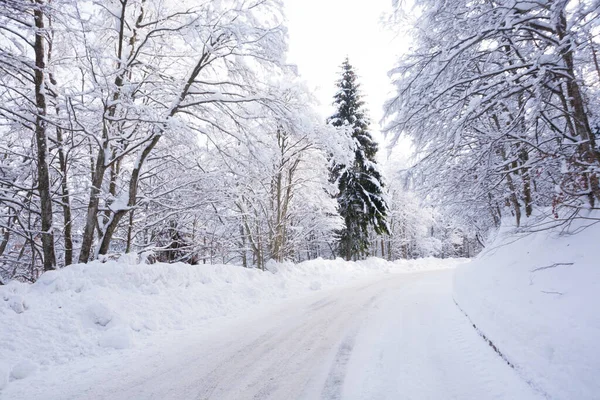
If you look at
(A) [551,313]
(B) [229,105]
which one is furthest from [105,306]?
(A) [551,313]

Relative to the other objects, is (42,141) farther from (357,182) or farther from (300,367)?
(357,182)

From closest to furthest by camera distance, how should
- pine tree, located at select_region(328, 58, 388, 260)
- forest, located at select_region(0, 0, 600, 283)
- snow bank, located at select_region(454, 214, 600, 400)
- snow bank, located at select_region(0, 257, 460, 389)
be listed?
snow bank, located at select_region(454, 214, 600, 400) → snow bank, located at select_region(0, 257, 460, 389) → forest, located at select_region(0, 0, 600, 283) → pine tree, located at select_region(328, 58, 388, 260)

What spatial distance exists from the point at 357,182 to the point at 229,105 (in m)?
13.6

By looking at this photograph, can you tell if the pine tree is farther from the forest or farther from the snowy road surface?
the snowy road surface

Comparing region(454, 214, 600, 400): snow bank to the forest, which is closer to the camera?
region(454, 214, 600, 400): snow bank

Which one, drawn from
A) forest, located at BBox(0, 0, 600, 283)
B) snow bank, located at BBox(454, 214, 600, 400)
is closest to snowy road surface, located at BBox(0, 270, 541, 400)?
snow bank, located at BBox(454, 214, 600, 400)

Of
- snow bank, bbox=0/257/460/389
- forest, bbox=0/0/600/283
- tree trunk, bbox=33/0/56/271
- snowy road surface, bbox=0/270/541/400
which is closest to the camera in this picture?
snowy road surface, bbox=0/270/541/400

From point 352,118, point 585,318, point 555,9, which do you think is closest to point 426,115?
point 555,9

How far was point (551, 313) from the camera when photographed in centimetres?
344

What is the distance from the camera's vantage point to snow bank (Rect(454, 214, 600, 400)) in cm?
274

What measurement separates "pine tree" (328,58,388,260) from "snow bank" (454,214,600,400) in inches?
566

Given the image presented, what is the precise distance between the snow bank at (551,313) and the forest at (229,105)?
0.55 m

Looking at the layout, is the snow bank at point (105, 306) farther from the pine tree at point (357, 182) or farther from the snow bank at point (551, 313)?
the pine tree at point (357, 182)

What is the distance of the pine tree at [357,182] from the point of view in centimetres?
2016
